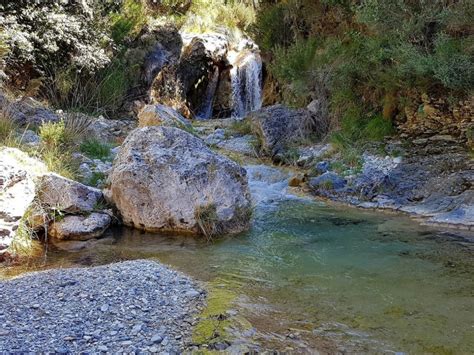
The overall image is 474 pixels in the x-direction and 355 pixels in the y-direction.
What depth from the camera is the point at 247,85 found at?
1669cm

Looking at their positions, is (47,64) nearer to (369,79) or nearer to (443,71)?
(369,79)

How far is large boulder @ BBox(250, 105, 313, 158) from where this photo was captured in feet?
35.1

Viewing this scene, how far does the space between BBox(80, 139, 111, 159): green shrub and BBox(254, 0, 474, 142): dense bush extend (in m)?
4.72

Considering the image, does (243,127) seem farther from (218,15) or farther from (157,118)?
(218,15)

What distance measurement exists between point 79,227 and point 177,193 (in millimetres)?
1338

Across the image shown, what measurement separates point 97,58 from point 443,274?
10.3m

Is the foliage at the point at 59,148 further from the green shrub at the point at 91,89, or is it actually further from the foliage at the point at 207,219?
the green shrub at the point at 91,89

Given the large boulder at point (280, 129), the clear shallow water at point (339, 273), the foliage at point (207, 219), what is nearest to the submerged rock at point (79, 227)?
the clear shallow water at point (339, 273)

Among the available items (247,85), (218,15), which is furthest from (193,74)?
(218,15)

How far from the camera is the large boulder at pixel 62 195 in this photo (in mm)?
5988

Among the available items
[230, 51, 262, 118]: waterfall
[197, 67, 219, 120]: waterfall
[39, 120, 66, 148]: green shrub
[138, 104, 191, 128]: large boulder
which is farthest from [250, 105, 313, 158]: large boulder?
[197, 67, 219, 120]: waterfall

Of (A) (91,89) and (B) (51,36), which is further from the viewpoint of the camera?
(A) (91,89)

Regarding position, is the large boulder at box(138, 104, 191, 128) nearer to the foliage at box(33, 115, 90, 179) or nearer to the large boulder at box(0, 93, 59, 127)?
the foliage at box(33, 115, 90, 179)

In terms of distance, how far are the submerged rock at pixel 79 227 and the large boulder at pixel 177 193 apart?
1.30ft
